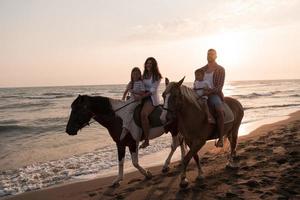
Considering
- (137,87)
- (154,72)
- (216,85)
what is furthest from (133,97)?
(216,85)

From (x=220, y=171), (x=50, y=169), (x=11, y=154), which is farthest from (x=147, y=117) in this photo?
(x=11, y=154)

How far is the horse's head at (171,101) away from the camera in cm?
625

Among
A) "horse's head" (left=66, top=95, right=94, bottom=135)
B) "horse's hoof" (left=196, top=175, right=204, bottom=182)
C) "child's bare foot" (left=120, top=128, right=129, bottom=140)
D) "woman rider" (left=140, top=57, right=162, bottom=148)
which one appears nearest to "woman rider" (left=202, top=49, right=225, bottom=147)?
"horse's hoof" (left=196, top=175, right=204, bottom=182)

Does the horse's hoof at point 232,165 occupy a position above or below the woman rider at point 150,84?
below

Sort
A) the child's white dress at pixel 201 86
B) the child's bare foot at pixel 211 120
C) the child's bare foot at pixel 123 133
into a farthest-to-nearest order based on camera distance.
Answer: the child's bare foot at pixel 123 133 < the child's white dress at pixel 201 86 < the child's bare foot at pixel 211 120

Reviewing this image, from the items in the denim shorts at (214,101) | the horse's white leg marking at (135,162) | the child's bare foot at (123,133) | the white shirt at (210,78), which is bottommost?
the horse's white leg marking at (135,162)


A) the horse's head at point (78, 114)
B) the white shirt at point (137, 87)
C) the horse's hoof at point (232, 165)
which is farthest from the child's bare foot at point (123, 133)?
the horse's hoof at point (232, 165)

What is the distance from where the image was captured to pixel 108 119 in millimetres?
8039

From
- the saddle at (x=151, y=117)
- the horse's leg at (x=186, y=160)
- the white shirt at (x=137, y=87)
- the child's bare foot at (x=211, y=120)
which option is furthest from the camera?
the white shirt at (x=137, y=87)

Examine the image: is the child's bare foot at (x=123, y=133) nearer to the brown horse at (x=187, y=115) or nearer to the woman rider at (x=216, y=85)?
the brown horse at (x=187, y=115)

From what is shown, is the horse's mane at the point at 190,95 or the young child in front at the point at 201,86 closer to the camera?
the horse's mane at the point at 190,95

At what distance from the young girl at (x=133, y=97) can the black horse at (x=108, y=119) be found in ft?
0.41

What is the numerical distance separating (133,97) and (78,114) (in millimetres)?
1341

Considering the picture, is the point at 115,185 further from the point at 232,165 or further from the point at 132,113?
the point at 232,165
